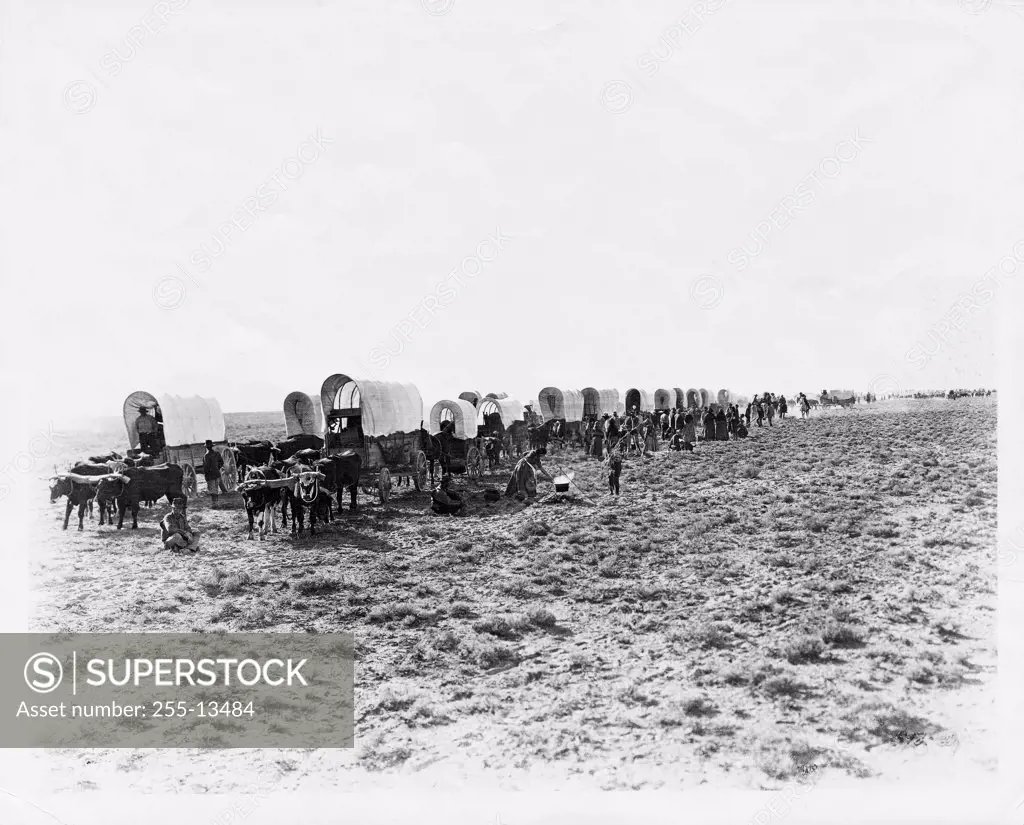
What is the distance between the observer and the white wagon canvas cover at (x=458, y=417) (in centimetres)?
1912

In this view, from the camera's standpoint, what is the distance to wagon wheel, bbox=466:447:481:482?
18.6 meters

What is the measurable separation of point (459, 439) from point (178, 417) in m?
7.32

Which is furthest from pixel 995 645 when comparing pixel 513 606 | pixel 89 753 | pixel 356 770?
pixel 89 753

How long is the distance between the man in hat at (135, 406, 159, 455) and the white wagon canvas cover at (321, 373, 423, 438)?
172 inches

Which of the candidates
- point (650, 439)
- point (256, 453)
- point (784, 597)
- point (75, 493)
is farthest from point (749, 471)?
point (75, 493)

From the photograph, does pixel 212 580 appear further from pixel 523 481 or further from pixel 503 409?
pixel 503 409

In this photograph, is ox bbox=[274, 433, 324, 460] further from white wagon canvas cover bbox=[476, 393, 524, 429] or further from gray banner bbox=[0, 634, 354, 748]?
gray banner bbox=[0, 634, 354, 748]

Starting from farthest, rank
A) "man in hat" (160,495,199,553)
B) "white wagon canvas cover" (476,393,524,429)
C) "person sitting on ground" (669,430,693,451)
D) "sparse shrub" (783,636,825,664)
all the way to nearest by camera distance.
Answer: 1. "person sitting on ground" (669,430,693,451)
2. "white wagon canvas cover" (476,393,524,429)
3. "man in hat" (160,495,199,553)
4. "sparse shrub" (783,636,825,664)

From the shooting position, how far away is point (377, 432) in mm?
16031

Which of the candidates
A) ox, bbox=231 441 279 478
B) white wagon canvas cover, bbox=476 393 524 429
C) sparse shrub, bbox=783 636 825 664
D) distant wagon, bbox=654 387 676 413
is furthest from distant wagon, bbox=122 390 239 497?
distant wagon, bbox=654 387 676 413

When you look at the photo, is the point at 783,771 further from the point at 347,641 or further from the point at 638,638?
the point at 347,641

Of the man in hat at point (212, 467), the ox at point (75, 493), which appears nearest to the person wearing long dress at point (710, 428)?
the man in hat at point (212, 467)

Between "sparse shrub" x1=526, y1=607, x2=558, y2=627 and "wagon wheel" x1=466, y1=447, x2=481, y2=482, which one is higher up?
"wagon wheel" x1=466, y1=447, x2=481, y2=482

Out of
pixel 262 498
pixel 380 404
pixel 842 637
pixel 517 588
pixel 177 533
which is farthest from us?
pixel 380 404
